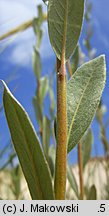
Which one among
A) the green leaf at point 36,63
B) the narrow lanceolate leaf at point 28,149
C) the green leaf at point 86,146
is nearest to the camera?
the narrow lanceolate leaf at point 28,149

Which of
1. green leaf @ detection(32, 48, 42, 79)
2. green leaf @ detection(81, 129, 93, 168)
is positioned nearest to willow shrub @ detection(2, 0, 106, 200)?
green leaf @ detection(81, 129, 93, 168)

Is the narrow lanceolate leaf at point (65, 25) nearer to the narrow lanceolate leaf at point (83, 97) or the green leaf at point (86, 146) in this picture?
the narrow lanceolate leaf at point (83, 97)

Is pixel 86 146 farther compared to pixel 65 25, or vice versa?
pixel 86 146

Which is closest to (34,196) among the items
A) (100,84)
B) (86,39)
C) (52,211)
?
(52,211)

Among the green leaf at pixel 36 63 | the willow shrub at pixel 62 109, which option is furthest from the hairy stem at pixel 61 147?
the green leaf at pixel 36 63

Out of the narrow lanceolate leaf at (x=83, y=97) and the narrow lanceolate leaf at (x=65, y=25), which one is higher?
the narrow lanceolate leaf at (x=65, y=25)

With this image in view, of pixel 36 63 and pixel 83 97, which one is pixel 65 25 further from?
pixel 36 63

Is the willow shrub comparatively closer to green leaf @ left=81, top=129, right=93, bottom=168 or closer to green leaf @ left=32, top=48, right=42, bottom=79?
green leaf @ left=81, top=129, right=93, bottom=168

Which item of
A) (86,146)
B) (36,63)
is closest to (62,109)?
(86,146)
